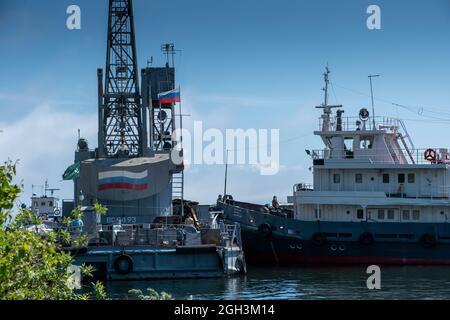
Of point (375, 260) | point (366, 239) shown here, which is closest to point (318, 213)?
point (366, 239)

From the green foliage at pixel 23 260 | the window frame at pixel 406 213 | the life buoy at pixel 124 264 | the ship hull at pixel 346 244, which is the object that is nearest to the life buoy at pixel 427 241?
the ship hull at pixel 346 244

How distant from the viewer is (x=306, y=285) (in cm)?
2614

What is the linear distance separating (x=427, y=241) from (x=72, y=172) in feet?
52.1

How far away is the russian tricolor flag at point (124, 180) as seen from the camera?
3147 cm

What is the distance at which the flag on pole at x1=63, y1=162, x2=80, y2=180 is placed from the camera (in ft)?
103

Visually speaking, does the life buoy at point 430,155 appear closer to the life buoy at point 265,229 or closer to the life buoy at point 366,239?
the life buoy at point 366,239

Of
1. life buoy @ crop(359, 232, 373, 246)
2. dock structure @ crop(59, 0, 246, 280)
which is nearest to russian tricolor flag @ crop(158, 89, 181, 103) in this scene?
dock structure @ crop(59, 0, 246, 280)

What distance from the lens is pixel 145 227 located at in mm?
29234

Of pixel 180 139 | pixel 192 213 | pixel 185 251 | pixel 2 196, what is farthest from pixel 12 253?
pixel 180 139

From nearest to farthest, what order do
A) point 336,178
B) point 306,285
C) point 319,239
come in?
point 306,285
point 319,239
point 336,178

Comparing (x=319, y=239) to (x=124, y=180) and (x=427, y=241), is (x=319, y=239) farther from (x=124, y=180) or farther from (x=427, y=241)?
(x=124, y=180)

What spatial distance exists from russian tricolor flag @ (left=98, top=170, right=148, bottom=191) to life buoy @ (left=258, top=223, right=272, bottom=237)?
20.4 feet
